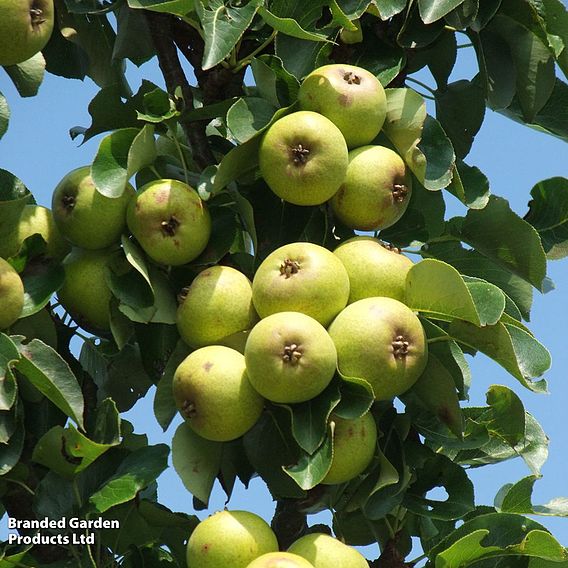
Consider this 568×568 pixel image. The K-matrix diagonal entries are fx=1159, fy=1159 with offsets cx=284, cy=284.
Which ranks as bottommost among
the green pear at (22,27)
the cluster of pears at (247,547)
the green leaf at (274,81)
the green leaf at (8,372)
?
the cluster of pears at (247,547)

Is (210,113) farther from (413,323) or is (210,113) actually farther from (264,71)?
(413,323)

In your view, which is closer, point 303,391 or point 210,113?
point 303,391

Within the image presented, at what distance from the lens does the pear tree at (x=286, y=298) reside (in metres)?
2.34

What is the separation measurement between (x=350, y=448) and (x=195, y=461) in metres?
0.34

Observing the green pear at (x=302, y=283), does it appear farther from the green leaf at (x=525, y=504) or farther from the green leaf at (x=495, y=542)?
the green leaf at (x=525, y=504)

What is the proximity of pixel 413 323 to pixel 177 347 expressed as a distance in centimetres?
55

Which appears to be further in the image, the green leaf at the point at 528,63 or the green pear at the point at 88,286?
the green leaf at the point at 528,63

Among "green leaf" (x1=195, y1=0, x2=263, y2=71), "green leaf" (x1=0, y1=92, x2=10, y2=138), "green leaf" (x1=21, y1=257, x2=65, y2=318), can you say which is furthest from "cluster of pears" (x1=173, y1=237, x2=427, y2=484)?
"green leaf" (x1=0, y1=92, x2=10, y2=138)

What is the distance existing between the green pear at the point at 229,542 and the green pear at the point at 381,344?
361mm

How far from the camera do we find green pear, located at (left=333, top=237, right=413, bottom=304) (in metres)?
2.44

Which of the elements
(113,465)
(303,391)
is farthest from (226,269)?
(113,465)

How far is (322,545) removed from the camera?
2.32 meters

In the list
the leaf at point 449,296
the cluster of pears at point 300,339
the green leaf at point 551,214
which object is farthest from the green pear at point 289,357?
the green leaf at point 551,214

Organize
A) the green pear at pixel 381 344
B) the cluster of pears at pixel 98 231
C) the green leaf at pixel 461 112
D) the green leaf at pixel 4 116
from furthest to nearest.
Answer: the green leaf at pixel 461 112
the green leaf at pixel 4 116
the cluster of pears at pixel 98 231
the green pear at pixel 381 344
